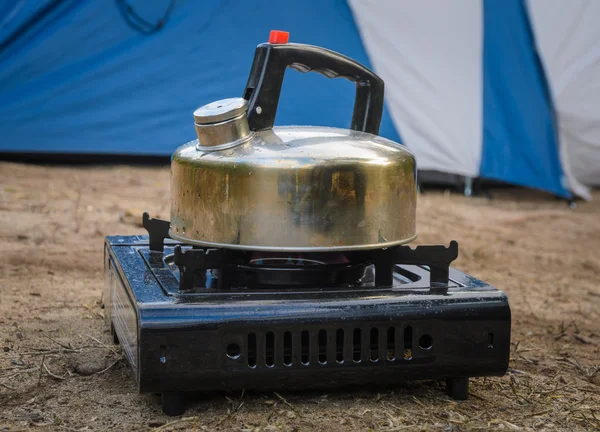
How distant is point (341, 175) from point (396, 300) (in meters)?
0.25

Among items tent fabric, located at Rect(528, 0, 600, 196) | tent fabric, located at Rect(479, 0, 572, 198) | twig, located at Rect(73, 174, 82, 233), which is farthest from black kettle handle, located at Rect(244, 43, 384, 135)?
tent fabric, located at Rect(528, 0, 600, 196)

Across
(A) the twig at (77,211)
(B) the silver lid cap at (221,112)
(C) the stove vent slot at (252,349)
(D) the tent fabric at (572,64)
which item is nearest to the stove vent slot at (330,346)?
(C) the stove vent slot at (252,349)

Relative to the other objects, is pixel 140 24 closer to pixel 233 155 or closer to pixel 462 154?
pixel 462 154

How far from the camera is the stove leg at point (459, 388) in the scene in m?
1.54

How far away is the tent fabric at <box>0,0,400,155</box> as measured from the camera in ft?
15.8

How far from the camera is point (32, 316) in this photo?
2.07m

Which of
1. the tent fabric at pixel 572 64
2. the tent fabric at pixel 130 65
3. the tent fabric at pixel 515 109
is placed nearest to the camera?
the tent fabric at pixel 130 65

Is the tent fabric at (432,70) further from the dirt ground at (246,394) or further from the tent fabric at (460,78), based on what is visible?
the dirt ground at (246,394)

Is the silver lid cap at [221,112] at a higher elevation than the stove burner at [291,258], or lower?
higher

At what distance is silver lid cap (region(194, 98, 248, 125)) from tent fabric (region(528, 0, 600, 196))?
3.98 m

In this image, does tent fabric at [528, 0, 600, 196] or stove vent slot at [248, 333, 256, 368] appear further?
tent fabric at [528, 0, 600, 196]

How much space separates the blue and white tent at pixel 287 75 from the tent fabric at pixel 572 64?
0.02m

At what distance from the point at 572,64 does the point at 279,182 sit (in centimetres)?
448

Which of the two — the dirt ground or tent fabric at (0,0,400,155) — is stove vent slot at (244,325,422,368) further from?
tent fabric at (0,0,400,155)
